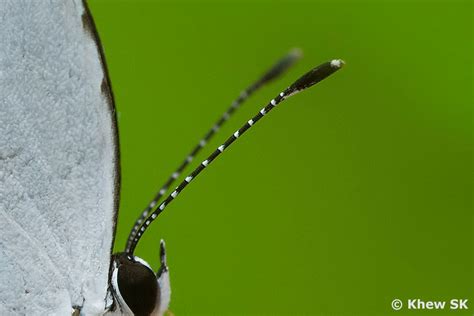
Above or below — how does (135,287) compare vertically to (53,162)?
below

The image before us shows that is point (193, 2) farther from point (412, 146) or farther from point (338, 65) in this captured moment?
point (338, 65)

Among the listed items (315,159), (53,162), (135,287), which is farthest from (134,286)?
(315,159)

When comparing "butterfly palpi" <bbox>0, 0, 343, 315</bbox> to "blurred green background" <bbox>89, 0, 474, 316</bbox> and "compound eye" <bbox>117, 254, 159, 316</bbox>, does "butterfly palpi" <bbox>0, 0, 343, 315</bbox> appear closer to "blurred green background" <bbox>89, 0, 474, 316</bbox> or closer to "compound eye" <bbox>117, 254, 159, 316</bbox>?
"compound eye" <bbox>117, 254, 159, 316</bbox>

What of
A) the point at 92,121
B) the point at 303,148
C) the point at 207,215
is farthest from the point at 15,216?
the point at 303,148

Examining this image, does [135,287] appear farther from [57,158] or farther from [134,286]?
[57,158]

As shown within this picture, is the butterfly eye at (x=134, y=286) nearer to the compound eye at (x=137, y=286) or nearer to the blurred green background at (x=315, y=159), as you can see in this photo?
the compound eye at (x=137, y=286)

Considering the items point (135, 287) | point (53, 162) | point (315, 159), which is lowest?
point (135, 287)

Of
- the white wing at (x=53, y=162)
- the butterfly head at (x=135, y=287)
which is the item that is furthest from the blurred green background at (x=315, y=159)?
the white wing at (x=53, y=162)
